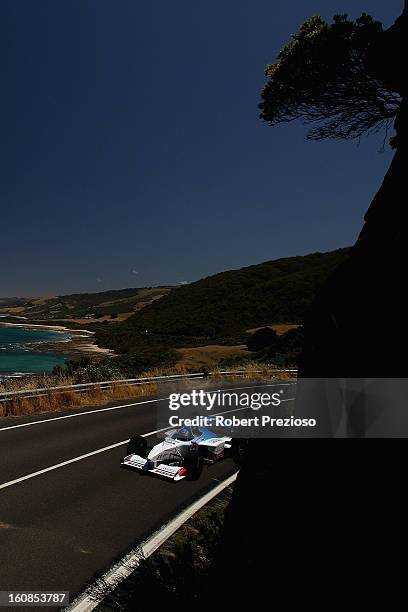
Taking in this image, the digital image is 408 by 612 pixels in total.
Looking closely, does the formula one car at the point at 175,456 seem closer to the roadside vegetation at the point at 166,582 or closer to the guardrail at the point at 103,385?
the roadside vegetation at the point at 166,582

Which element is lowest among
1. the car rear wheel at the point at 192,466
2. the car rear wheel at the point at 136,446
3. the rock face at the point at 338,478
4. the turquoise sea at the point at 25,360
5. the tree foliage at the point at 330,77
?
the turquoise sea at the point at 25,360

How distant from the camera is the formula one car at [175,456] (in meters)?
7.81

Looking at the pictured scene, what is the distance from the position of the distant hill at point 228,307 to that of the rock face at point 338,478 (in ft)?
193

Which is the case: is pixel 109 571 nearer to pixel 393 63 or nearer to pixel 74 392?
pixel 393 63

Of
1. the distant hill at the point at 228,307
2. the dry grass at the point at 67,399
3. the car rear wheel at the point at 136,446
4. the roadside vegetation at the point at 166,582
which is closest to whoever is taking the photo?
the roadside vegetation at the point at 166,582

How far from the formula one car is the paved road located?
0.20 m

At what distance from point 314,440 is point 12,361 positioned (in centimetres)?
5755

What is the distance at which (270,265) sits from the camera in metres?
117

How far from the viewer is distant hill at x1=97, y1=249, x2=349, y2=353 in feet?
246

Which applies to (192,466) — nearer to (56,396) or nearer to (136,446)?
(136,446)

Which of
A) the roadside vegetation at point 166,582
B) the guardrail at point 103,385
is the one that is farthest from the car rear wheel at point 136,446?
the guardrail at point 103,385

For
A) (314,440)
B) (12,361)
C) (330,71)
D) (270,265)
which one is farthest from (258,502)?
(270,265)

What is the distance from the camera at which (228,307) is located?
88.9 metres

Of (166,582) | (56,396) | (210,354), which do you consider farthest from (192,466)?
(210,354)
